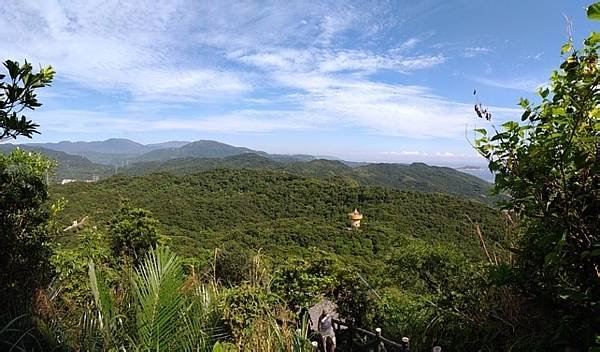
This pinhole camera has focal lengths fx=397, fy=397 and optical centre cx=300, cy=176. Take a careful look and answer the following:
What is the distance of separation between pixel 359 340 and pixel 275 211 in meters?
42.5

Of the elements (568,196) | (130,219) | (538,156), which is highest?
(538,156)

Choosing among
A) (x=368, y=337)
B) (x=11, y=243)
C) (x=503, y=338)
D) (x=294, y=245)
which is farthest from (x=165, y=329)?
(x=294, y=245)

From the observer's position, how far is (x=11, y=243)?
A: 3.59 m

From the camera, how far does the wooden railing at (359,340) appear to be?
2.83 m

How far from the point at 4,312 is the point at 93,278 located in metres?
1.53

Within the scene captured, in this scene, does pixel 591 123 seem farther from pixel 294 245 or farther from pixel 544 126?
pixel 294 245

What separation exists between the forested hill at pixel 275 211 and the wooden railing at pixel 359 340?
1564 cm

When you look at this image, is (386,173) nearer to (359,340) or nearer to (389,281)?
(389,281)

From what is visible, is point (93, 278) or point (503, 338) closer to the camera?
point (503, 338)

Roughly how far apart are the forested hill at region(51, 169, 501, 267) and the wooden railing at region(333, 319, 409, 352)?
616 inches

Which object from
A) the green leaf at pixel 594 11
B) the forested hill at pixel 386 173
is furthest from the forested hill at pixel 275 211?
the forested hill at pixel 386 173

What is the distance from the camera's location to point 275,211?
45.7 metres

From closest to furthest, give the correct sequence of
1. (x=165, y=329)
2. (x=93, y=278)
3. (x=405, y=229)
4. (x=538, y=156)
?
(x=538, y=156) → (x=165, y=329) → (x=93, y=278) → (x=405, y=229)

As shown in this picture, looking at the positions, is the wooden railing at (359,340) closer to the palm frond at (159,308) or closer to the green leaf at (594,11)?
the palm frond at (159,308)
